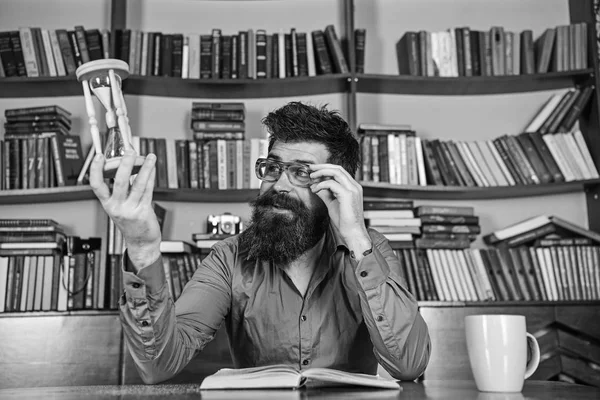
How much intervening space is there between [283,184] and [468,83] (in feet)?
4.98

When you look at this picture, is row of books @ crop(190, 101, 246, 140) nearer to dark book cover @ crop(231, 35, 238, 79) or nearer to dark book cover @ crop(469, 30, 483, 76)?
dark book cover @ crop(231, 35, 238, 79)

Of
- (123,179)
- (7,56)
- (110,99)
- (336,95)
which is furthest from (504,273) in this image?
(7,56)

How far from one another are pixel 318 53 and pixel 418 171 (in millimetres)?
628

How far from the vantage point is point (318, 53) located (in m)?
2.85

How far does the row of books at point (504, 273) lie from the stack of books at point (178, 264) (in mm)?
790

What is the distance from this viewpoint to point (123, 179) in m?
1.00

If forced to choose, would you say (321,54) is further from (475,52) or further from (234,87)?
(475,52)

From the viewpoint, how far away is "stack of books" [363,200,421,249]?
269 cm

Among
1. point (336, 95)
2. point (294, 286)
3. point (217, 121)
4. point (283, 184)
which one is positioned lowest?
point (294, 286)

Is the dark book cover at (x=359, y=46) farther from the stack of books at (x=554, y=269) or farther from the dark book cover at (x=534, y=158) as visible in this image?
the stack of books at (x=554, y=269)

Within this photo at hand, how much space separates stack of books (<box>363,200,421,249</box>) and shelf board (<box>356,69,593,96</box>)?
52cm

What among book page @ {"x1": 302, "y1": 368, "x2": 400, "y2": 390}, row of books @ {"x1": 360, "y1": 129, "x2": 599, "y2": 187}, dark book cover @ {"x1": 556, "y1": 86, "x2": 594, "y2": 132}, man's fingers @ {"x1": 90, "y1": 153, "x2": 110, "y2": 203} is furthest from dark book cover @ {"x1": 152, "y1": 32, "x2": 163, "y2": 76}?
book page @ {"x1": 302, "y1": 368, "x2": 400, "y2": 390}

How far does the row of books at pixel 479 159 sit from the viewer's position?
9.12ft

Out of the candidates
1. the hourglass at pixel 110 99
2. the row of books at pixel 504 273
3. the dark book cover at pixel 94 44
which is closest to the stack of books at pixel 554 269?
the row of books at pixel 504 273
